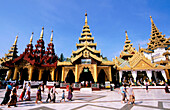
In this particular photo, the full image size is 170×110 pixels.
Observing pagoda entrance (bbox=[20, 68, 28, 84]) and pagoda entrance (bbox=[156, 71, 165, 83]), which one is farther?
pagoda entrance (bbox=[20, 68, 28, 84])

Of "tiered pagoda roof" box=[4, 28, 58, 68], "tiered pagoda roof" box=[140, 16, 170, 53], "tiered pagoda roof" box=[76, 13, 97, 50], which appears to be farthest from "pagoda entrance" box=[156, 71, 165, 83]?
"tiered pagoda roof" box=[4, 28, 58, 68]

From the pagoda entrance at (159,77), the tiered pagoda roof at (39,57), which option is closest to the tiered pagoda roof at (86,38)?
the tiered pagoda roof at (39,57)

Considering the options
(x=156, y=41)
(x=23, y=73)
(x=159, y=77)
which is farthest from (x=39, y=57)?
(x=156, y=41)

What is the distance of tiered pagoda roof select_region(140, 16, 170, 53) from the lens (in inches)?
1177

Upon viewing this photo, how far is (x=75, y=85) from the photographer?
16.9m

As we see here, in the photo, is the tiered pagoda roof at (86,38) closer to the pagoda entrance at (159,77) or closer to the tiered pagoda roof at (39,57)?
the tiered pagoda roof at (39,57)

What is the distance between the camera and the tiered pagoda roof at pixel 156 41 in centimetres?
2990

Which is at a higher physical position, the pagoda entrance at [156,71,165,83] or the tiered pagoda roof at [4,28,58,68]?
the tiered pagoda roof at [4,28,58,68]

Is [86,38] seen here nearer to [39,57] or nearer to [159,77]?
[39,57]

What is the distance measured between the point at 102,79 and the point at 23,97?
58.6ft

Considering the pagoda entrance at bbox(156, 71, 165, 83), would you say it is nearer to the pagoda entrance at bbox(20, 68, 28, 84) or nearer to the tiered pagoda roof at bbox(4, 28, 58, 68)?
the tiered pagoda roof at bbox(4, 28, 58, 68)

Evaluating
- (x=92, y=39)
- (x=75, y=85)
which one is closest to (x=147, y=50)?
(x=92, y=39)

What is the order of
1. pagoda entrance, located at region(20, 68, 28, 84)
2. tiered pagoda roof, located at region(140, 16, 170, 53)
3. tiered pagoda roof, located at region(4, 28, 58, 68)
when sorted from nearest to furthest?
1. tiered pagoda roof, located at region(4, 28, 58, 68)
2. pagoda entrance, located at region(20, 68, 28, 84)
3. tiered pagoda roof, located at region(140, 16, 170, 53)

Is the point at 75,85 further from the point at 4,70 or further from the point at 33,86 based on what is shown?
the point at 4,70
